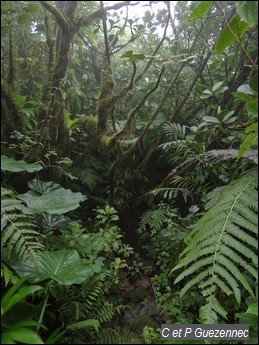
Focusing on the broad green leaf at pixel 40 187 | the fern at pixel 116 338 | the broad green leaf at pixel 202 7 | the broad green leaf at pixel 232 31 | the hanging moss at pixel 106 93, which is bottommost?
the fern at pixel 116 338

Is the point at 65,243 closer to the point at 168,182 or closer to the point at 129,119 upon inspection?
the point at 168,182

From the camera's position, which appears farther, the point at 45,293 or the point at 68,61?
the point at 68,61

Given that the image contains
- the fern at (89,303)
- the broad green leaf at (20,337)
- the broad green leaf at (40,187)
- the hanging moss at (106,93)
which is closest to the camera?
the broad green leaf at (20,337)

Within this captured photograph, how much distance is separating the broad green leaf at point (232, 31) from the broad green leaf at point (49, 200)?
1175 millimetres

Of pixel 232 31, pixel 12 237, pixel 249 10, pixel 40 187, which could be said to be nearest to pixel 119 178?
pixel 40 187

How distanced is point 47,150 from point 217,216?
1.19 m

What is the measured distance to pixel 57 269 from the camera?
1.39 m

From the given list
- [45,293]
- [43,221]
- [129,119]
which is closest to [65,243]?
[43,221]

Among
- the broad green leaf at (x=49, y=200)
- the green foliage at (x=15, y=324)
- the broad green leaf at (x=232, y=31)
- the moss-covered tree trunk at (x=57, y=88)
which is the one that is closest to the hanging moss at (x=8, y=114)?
the moss-covered tree trunk at (x=57, y=88)

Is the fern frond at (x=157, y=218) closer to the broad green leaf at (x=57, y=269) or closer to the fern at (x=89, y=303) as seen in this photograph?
the fern at (x=89, y=303)

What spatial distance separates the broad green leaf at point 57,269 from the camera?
1283mm

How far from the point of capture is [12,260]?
132cm

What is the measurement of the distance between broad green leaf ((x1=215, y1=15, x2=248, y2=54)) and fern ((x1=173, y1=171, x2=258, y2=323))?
74 cm

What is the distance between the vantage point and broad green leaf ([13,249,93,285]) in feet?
4.21
